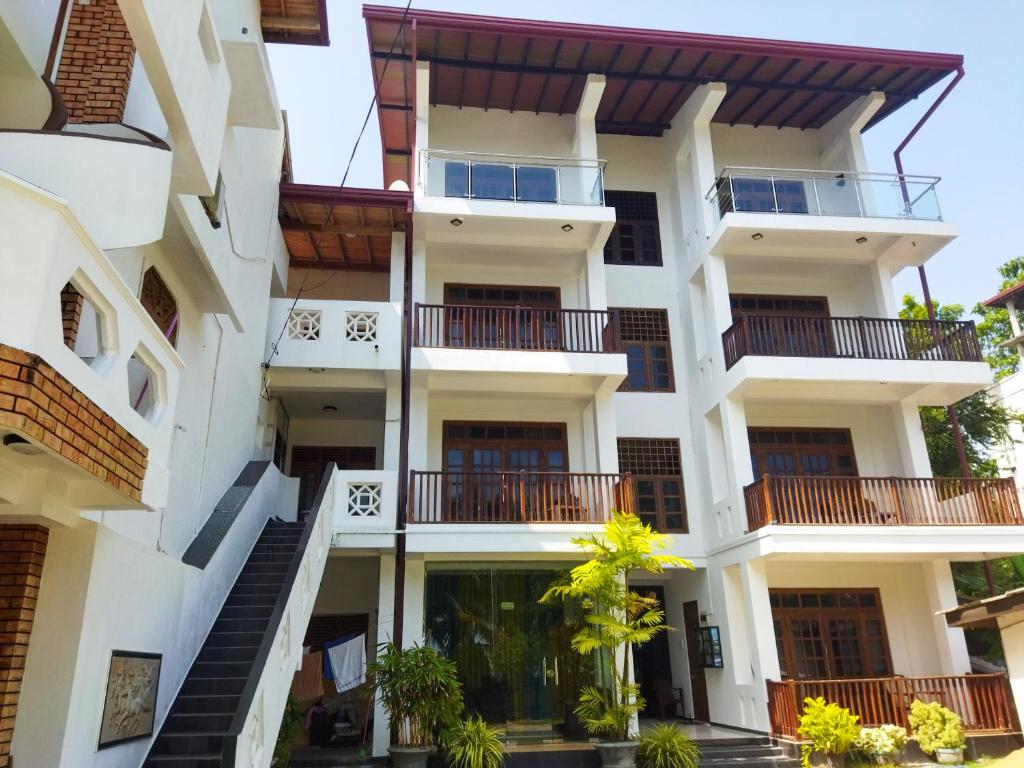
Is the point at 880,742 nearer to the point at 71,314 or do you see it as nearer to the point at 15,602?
the point at 15,602

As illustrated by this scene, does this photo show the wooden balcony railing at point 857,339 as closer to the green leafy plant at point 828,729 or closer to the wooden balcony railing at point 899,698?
the wooden balcony railing at point 899,698

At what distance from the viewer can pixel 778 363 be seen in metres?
13.2

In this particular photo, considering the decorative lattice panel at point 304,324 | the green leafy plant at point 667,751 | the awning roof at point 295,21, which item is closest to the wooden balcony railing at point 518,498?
the decorative lattice panel at point 304,324

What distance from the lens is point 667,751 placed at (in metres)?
10.2

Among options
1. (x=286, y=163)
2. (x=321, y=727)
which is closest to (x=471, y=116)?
(x=286, y=163)

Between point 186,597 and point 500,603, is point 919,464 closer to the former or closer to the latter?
point 500,603

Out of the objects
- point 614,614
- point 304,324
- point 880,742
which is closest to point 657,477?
point 614,614

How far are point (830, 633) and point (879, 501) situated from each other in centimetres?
265

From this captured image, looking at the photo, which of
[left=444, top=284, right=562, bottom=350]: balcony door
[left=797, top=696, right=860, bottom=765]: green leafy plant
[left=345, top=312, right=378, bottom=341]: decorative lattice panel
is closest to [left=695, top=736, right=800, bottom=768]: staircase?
[left=797, top=696, right=860, bottom=765]: green leafy plant

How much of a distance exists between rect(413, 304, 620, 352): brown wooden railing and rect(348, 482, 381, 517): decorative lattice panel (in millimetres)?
2598

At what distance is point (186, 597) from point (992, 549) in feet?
39.5

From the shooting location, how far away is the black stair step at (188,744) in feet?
23.8

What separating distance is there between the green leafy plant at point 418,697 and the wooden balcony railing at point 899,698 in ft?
15.7

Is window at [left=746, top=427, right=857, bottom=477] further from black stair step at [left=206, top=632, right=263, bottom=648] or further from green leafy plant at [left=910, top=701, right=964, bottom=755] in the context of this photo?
black stair step at [left=206, top=632, right=263, bottom=648]
